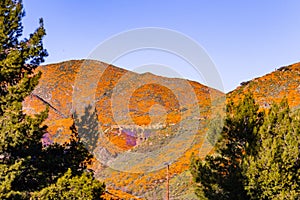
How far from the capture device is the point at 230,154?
1691cm

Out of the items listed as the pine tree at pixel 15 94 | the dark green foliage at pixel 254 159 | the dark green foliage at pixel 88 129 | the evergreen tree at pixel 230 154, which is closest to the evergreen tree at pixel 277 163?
the dark green foliage at pixel 254 159

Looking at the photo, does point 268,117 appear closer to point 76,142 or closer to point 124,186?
point 76,142

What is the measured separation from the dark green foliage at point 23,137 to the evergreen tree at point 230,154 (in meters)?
6.77

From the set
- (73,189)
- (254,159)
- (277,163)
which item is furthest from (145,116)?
(73,189)

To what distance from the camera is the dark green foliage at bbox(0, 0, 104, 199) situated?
392 inches

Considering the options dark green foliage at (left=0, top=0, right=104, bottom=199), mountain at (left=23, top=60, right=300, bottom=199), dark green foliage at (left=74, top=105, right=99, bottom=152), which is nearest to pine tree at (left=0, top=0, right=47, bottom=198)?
dark green foliage at (left=0, top=0, right=104, bottom=199)

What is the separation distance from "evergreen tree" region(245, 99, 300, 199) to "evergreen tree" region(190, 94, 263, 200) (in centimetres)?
115

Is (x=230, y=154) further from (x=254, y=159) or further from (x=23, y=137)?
(x=23, y=137)

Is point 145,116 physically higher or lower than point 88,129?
higher

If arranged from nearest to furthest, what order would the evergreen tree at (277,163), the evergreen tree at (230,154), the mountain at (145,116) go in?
the evergreen tree at (277,163)
the evergreen tree at (230,154)
the mountain at (145,116)

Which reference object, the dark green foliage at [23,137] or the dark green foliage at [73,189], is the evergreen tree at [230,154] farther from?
the dark green foliage at [73,189]

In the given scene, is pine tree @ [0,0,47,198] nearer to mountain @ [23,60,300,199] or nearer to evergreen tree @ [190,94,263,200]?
evergreen tree @ [190,94,263,200]

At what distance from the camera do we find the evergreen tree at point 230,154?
16.3m

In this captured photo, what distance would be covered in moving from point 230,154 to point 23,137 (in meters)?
9.75
